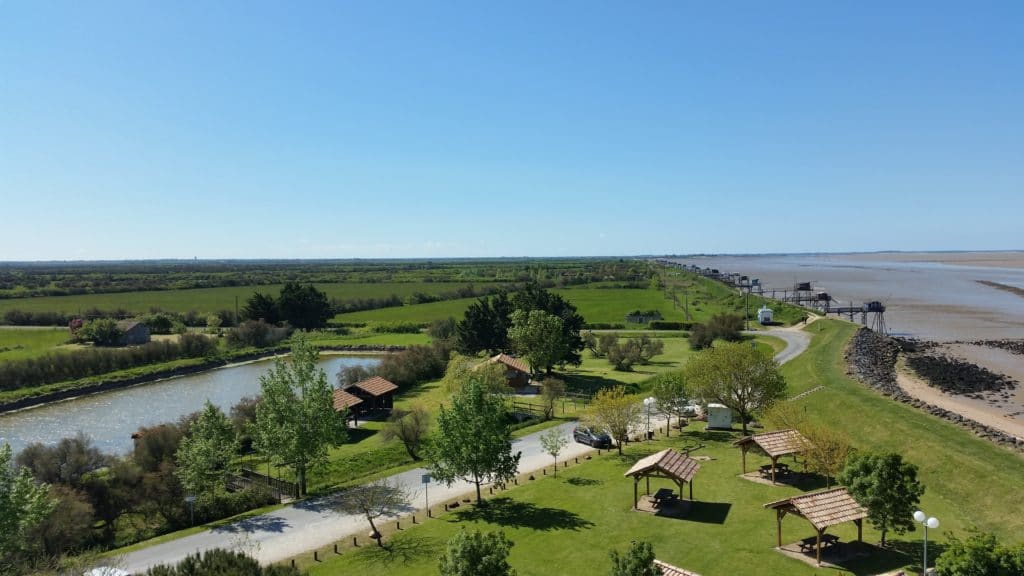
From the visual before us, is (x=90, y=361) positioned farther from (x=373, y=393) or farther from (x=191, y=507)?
(x=191, y=507)

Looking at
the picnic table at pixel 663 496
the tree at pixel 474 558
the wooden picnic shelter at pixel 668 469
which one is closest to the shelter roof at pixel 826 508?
the wooden picnic shelter at pixel 668 469

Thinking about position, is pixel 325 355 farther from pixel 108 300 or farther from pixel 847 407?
pixel 108 300

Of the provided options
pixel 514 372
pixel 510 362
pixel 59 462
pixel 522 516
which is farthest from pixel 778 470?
pixel 59 462

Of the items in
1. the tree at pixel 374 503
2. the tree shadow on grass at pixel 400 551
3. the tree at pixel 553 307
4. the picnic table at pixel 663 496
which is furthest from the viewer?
the tree at pixel 553 307

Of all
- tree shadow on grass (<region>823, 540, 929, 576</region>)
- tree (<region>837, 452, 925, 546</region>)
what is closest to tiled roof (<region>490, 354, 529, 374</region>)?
tree shadow on grass (<region>823, 540, 929, 576</region>)

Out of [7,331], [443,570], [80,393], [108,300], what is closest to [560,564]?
[443,570]

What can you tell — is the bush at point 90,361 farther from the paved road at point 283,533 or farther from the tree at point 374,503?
the tree at point 374,503
